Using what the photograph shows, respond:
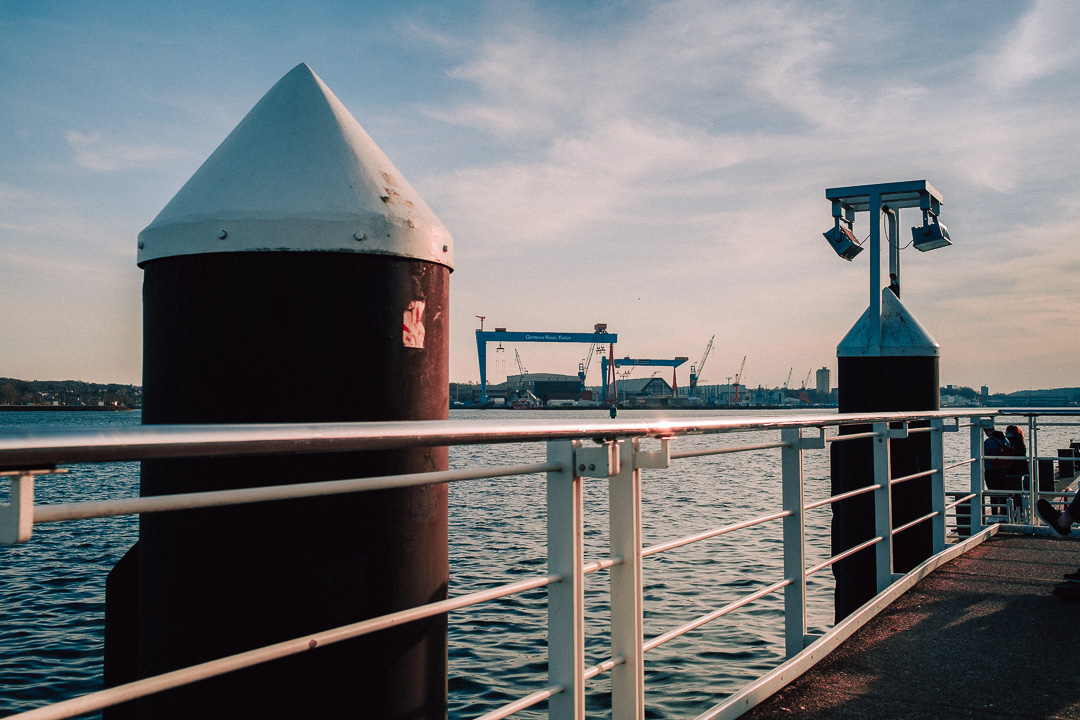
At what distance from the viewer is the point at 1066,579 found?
479cm

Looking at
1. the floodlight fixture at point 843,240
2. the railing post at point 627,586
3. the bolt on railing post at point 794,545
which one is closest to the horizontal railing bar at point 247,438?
the railing post at point 627,586

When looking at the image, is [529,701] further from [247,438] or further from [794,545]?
[794,545]

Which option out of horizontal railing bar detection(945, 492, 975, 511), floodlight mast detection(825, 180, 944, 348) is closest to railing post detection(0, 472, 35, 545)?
horizontal railing bar detection(945, 492, 975, 511)

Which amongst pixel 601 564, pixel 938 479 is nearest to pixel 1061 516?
pixel 938 479

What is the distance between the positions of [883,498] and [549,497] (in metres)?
3.03

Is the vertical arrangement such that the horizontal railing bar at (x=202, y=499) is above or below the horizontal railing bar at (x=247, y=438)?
below

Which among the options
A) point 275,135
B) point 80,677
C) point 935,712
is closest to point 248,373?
point 275,135

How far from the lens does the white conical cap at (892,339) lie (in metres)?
6.90

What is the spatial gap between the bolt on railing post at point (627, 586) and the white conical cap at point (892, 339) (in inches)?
208

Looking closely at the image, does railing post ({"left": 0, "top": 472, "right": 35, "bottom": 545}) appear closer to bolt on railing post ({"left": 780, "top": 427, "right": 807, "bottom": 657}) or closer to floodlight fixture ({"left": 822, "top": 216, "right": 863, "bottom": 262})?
bolt on railing post ({"left": 780, "top": 427, "right": 807, "bottom": 657})

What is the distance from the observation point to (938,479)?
5512mm

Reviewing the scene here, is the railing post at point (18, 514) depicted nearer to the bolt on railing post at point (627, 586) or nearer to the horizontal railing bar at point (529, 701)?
the horizontal railing bar at point (529, 701)

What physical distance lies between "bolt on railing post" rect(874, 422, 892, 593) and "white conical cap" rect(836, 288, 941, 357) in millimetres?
2689

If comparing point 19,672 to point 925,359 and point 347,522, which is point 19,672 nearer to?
point 347,522
